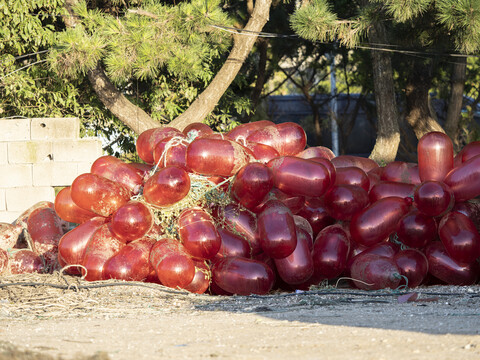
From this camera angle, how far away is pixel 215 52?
7.39m

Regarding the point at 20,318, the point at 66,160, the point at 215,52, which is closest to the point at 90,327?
the point at 20,318

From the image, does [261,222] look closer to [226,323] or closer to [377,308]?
[377,308]

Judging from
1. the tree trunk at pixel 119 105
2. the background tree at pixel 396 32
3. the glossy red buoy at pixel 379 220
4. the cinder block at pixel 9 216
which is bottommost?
the cinder block at pixel 9 216

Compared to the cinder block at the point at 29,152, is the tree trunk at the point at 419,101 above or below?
above

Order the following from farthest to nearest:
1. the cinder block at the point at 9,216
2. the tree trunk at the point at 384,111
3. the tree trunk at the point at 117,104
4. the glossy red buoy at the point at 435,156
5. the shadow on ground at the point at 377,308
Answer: the tree trunk at the point at 384,111
the tree trunk at the point at 117,104
the cinder block at the point at 9,216
the glossy red buoy at the point at 435,156
the shadow on ground at the point at 377,308

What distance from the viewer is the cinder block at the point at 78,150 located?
242 inches

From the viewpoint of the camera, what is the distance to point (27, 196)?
20.5 feet

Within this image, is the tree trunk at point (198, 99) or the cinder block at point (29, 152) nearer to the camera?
the cinder block at point (29, 152)

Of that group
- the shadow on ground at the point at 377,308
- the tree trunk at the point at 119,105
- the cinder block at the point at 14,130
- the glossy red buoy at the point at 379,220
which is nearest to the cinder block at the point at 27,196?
the cinder block at the point at 14,130

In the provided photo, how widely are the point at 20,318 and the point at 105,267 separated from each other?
3.53ft

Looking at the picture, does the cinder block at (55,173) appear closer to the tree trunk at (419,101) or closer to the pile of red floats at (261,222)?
the pile of red floats at (261,222)

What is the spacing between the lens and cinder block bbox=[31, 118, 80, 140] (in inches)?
246

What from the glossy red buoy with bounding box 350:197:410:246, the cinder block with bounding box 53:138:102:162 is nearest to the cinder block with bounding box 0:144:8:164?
the cinder block with bounding box 53:138:102:162

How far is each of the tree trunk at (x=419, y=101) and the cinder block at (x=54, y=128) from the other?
15.8 ft
